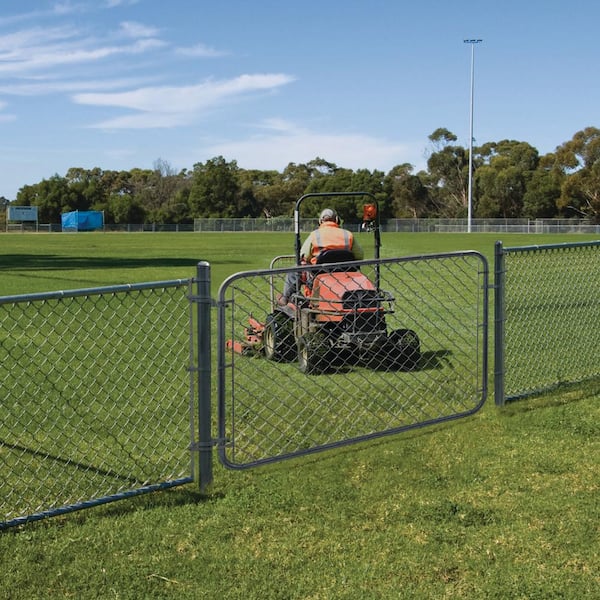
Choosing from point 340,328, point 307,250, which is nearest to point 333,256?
point 307,250

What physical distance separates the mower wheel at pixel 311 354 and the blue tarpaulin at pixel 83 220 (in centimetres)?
8483

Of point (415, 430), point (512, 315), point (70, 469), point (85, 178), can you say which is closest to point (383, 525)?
point (415, 430)

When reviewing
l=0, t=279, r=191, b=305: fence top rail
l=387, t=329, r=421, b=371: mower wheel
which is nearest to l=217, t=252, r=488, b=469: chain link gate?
l=387, t=329, r=421, b=371: mower wheel

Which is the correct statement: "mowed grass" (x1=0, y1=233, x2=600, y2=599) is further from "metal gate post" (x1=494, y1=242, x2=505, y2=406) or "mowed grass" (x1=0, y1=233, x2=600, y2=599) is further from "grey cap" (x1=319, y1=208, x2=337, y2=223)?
"grey cap" (x1=319, y1=208, x2=337, y2=223)

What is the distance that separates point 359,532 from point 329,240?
415 centimetres

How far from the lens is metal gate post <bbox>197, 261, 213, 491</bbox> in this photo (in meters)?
4.54

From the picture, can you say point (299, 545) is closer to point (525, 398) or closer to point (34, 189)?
point (525, 398)

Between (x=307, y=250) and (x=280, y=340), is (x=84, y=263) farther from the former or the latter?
(x=307, y=250)

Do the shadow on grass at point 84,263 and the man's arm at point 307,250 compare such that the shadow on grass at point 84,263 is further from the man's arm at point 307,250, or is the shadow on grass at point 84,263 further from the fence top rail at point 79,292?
the fence top rail at point 79,292

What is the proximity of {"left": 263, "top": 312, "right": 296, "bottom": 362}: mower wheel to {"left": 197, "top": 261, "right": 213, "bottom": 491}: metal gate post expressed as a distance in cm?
339

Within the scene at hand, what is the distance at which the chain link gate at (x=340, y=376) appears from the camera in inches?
219

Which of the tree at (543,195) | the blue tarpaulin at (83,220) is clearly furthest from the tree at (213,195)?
the tree at (543,195)

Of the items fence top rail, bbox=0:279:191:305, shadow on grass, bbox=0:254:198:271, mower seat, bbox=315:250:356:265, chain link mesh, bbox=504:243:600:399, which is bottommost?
chain link mesh, bbox=504:243:600:399

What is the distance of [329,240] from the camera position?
311 inches
